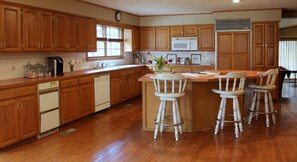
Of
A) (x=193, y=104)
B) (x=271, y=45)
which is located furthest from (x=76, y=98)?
(x=271, y=45)

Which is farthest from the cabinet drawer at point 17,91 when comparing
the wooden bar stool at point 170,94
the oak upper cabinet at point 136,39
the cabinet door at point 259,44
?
the cabinet door at point 259,44

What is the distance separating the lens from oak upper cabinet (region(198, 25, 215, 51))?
28.7ft

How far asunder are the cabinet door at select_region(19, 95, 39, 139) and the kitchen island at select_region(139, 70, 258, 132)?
1.62 meters

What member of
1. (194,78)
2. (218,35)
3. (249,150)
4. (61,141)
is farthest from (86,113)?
(218,35)

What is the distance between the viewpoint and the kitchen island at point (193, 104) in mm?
4891

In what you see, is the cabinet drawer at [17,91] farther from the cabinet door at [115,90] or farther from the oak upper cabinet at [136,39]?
the oak upper cabinet at [136,39]

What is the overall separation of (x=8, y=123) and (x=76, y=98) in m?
1.63

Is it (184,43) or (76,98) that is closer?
(76,98)

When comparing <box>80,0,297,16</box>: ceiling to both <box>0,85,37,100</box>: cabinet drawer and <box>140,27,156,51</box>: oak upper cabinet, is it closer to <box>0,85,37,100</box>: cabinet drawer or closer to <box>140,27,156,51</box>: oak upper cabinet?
<box>140,27,156,51</box>: oak upper cabinet

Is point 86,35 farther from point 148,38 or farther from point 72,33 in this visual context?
point 148,38

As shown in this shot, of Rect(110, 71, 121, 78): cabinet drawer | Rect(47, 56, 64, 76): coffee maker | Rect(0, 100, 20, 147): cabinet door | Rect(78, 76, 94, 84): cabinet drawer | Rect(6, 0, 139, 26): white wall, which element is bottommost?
Rect(0, 100, 20, 147): cabinet door

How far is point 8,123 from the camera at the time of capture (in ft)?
13.5

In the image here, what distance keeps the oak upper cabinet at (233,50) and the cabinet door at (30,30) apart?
492 centimetres

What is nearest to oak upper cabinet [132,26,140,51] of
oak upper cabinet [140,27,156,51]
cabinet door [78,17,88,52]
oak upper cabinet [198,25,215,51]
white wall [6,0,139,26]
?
oak upper cabinet [140,27,156,51]
